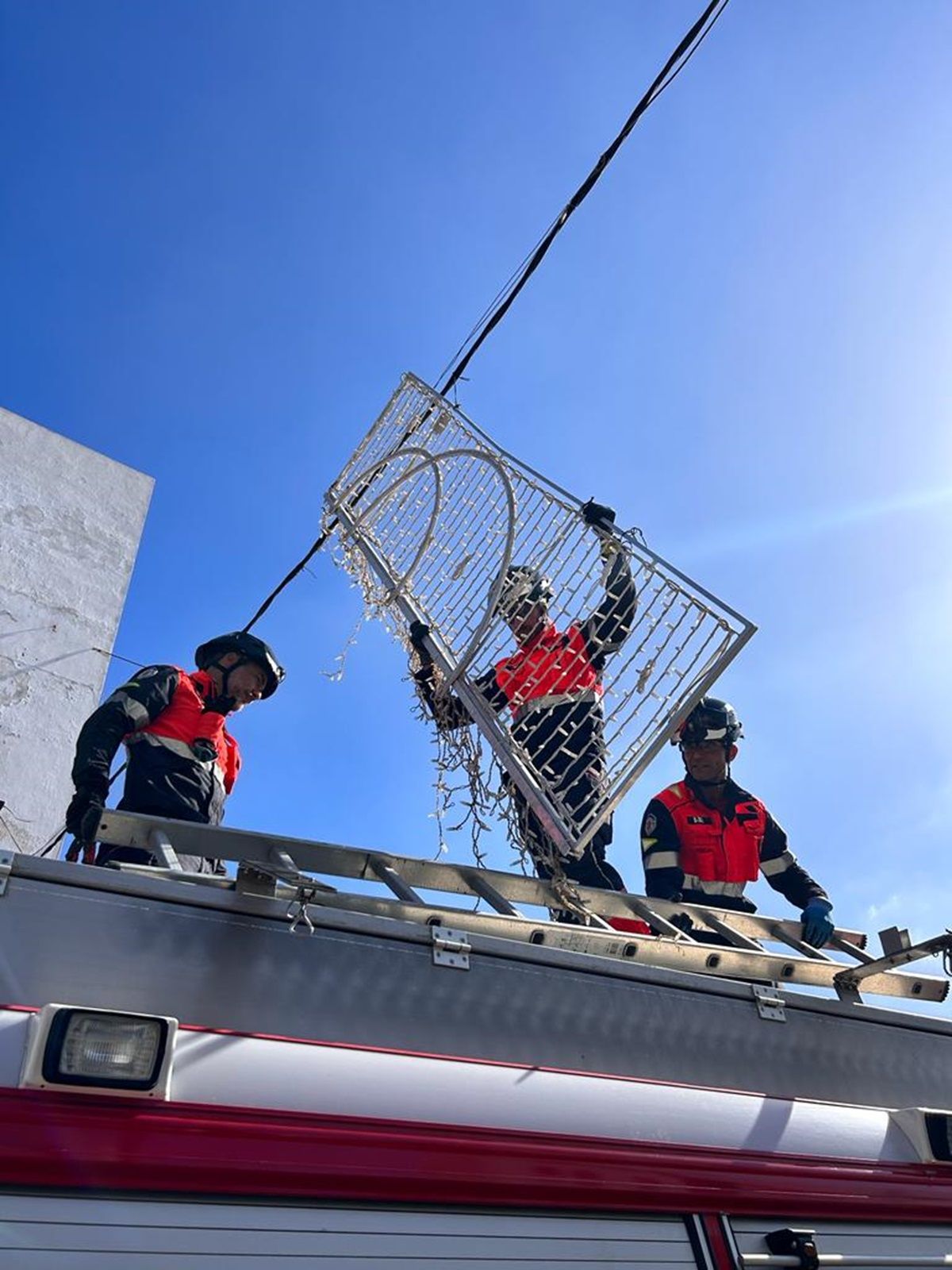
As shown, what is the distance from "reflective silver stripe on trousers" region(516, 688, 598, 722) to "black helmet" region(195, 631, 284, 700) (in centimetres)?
117

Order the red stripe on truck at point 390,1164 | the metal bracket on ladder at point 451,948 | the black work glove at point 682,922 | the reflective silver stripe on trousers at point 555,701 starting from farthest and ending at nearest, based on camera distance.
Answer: the reflective silver stripe on trousers at point 555,701, the black work glove at point 682,922, the metal bracket on ladder at point 451,948, the red stripe on truck at point 390,1164

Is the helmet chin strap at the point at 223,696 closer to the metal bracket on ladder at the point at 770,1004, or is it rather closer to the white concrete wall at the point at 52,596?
the white concrete wall at the point at 52,596

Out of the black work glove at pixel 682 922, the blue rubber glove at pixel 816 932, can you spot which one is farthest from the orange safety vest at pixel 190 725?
the blue rubber glove at pixel 816 932

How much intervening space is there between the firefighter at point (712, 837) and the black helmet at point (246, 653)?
190cm

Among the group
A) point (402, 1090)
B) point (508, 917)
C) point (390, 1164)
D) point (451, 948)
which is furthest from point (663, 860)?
point (390, 1164)

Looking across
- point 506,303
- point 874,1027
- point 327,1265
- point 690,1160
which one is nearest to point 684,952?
point 874,1027

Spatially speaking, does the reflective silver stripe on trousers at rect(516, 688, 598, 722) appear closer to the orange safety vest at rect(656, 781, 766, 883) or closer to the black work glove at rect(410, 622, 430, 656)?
the black work glove at rect(410, 622, 430, 656)

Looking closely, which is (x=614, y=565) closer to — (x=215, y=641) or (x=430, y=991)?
(x=215, y=641)

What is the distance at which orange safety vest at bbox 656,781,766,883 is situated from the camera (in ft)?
16.7

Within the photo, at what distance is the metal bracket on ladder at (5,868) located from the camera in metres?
1.97

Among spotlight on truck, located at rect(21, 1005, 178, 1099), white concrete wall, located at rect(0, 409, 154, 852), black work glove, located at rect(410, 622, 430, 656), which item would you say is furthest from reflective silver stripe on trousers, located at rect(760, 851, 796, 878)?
spotlight on truck, located at rect(21, 1005, 178, 1099)

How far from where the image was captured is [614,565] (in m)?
4.25

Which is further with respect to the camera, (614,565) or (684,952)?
(614,565)

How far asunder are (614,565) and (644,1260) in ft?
8.77
